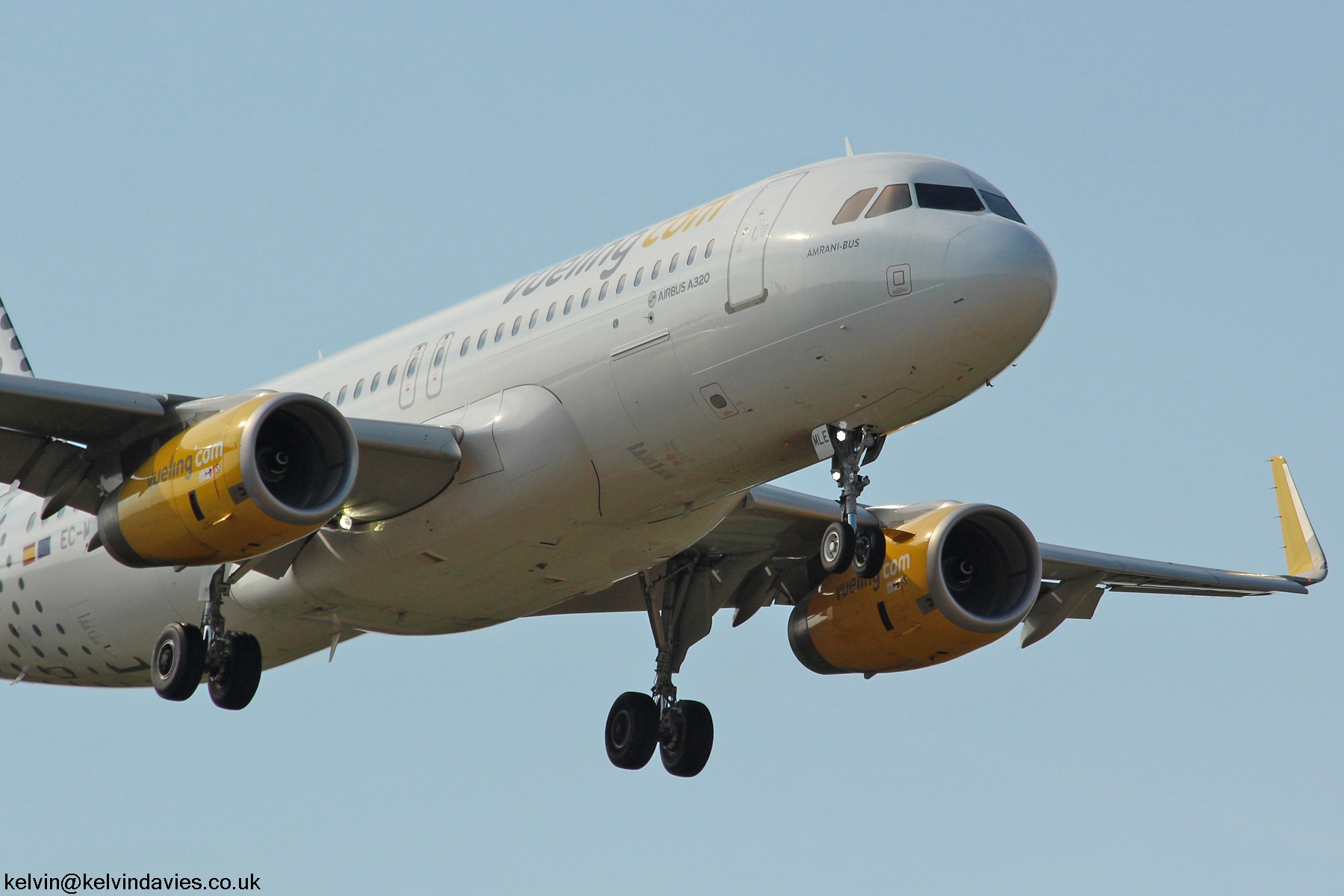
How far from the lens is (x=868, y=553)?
20.7 metres

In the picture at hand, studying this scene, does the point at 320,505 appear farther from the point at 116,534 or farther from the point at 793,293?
the point at 793,293

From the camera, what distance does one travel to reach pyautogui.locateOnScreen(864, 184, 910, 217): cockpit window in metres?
20.7

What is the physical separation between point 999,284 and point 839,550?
3340 millimetres

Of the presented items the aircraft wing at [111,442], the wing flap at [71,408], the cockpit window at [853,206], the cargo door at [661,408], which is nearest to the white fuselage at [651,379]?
the cargo door at [661,408]

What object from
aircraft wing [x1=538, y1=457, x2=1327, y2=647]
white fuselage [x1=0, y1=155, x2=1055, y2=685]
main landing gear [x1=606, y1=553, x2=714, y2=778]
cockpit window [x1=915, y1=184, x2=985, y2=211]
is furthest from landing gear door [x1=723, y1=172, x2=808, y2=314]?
main landing gear [x1=606, y1=553, x2=714, y2=778]

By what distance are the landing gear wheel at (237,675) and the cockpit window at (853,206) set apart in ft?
31.5

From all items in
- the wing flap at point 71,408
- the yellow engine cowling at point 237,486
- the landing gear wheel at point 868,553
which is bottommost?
the landing gear wheel at point 868,553

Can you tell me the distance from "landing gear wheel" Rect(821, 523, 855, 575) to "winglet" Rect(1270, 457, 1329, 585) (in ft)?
38.7

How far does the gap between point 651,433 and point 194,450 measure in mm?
5125

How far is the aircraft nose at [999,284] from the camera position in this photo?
19.8m

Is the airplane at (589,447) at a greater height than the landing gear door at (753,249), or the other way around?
the landing gear door at (753,249)

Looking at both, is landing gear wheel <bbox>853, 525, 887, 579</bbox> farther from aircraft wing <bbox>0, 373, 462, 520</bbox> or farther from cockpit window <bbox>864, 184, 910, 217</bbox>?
aircraft wing <bbox>0, 373, 462, 520</bbox>

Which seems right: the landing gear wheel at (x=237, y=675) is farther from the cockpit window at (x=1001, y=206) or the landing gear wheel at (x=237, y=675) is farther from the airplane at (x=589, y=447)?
the cockpit window at (x=1001, y=206)

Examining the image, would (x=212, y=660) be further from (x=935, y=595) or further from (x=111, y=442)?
(x=935, y=595)
